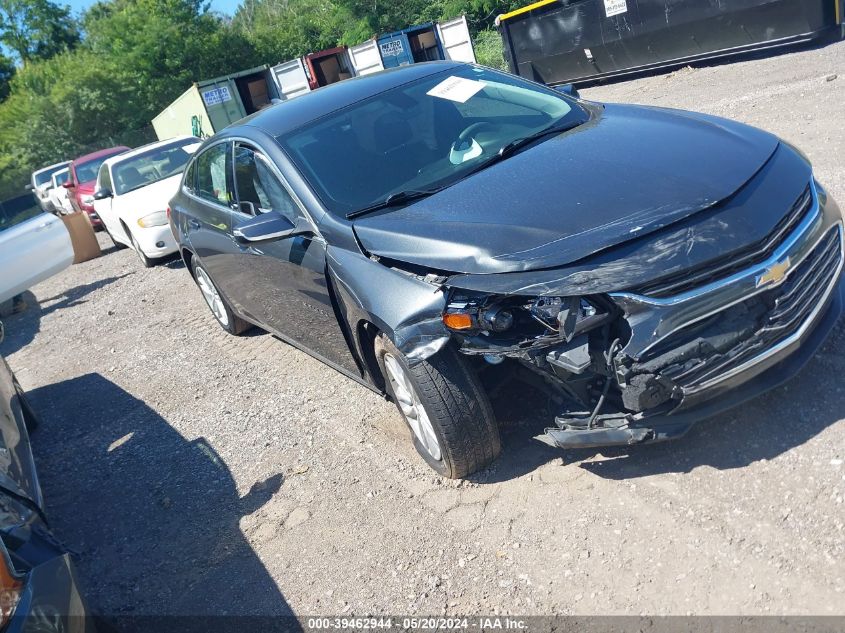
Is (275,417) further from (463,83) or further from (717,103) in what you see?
(717,103)

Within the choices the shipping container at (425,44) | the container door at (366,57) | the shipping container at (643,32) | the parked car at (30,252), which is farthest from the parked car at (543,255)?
the container door at (366,57)

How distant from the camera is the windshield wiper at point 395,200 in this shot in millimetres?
3803

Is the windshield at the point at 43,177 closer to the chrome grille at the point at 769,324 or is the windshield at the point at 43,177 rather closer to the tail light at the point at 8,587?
the tail light at the point at 8,587

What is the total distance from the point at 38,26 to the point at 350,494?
223 ft

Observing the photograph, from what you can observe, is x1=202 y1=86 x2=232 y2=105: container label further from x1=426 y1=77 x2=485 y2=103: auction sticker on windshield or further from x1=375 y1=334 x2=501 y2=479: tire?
x1=375 y1=334 x2=501 y2=479: tire

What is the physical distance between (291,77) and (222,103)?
2634 millimetres

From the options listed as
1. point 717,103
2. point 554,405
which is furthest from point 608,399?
point 717,103

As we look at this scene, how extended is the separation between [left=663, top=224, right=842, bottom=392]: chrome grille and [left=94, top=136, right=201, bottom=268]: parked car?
330 inches

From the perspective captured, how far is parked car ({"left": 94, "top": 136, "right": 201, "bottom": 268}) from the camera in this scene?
10.2m

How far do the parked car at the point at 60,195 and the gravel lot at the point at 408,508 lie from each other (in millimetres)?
14714

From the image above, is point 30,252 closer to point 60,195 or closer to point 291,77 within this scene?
point 60,195

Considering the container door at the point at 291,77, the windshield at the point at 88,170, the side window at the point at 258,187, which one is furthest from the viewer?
the container door at the point at 291,77

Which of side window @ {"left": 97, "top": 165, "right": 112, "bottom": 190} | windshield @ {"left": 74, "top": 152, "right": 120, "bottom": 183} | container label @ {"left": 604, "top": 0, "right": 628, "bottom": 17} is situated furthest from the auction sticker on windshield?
windshield @ {"left": 74, "top": 152, "right": 120, "bottom": 183}

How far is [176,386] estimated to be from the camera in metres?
6.21
